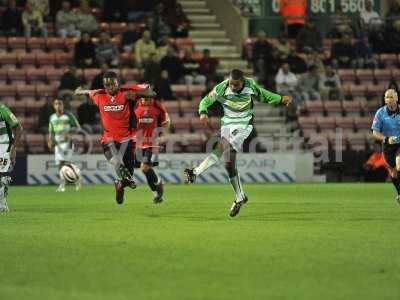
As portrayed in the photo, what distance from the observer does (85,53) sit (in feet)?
95.0

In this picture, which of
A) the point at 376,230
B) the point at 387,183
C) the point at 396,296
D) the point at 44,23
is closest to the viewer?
the point at 396,296

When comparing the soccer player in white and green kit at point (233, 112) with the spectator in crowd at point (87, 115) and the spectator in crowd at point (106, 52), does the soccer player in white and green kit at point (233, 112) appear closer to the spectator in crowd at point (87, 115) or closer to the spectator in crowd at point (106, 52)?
the spectator in crowd at point (87, 115)

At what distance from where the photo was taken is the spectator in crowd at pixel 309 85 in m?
30.3

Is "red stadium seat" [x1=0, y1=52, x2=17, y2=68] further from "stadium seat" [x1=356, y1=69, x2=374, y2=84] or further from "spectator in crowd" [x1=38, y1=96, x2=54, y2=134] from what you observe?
"stadium seat" [x1=356, y1=69, x2=374, y2=84]

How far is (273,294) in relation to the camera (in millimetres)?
7648

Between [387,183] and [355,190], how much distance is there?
4.03m

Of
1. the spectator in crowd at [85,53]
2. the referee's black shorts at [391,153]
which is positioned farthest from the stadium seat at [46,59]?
the referee's black shorts at [391,153]

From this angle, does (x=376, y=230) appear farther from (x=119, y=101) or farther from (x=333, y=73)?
(x=333, y=73)

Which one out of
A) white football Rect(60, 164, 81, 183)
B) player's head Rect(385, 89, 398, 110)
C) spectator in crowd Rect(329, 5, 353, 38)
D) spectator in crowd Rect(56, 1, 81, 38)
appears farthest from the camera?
spectator in crowd Rect(329, 5, 353, 38)

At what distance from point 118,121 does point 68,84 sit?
34.0ft

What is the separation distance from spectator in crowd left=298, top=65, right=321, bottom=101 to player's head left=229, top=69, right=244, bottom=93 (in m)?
15.1

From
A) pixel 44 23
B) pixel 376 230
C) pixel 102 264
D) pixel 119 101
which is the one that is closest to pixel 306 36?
pixel 44 23

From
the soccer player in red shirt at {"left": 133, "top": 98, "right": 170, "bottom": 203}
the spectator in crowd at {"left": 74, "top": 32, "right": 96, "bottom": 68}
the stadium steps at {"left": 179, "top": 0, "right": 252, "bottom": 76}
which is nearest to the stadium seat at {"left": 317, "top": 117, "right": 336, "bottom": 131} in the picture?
the stadium steps at {"left": 179, "top": 0, "right": 252, "bottom": 76}

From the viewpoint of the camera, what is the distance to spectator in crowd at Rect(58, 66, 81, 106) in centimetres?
2741
